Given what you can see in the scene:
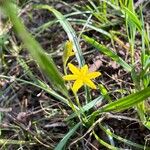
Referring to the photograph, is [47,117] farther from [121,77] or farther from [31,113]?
[121,77]

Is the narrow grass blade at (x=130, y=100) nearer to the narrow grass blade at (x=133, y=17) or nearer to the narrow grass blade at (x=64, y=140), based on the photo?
the narrow grass blade at (x=64, y=140)

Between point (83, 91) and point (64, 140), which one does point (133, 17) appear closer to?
point (83, 91)

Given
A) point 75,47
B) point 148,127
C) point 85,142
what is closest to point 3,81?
point 75,47

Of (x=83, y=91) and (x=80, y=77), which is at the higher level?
(x=80, y=77)

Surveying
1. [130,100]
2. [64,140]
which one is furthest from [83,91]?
[130,100]

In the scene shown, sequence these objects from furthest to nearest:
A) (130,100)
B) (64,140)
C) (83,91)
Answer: (83,91) < (64,140) < (130,100)

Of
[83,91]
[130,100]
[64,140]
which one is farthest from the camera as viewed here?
[83,91]

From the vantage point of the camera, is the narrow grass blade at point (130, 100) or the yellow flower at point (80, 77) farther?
the yellow flower at point (80, 77)

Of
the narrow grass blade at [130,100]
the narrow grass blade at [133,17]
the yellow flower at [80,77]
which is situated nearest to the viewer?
the narrow grass blade at [130,100]

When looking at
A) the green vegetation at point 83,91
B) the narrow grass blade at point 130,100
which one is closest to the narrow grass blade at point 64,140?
the green vegetation at point 83,91

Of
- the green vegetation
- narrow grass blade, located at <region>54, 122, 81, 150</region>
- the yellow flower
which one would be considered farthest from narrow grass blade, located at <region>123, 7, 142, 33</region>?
narrow grass blade, located at <region>54, 122, 81, 150</region>

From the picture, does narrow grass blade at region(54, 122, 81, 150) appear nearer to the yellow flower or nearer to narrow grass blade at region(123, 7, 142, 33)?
the yellow flower
